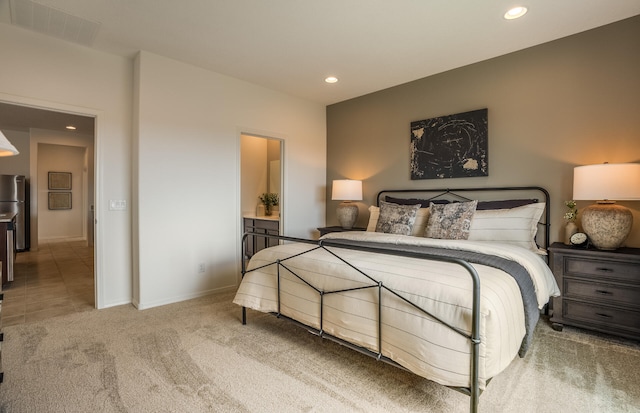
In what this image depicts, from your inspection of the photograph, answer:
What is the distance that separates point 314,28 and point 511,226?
8.36 ft

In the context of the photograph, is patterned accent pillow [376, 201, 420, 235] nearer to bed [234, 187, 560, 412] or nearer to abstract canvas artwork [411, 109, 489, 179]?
bed [234, 187, 560, 412]

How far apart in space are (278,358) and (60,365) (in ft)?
4.82

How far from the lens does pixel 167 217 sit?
350cm

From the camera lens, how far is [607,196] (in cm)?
247

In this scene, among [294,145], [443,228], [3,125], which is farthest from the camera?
[3,125]

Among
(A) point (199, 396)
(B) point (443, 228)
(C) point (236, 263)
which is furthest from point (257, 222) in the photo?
(A) point (199, 396)

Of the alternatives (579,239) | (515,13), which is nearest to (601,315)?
(579,239)

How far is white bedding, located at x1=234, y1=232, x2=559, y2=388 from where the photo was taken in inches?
60.0

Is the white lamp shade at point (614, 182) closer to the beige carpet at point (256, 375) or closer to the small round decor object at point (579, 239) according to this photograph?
the small round decor object at point (579, 239)

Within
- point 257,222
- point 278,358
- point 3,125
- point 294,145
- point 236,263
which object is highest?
point 3,125

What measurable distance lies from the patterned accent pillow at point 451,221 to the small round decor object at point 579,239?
2.67 feet

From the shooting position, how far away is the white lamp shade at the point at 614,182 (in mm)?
2441

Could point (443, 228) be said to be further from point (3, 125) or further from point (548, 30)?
point (3, 125)

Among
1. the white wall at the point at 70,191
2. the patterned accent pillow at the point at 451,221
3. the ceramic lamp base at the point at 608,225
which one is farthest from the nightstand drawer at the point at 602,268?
the white wall at the point at 70,191
